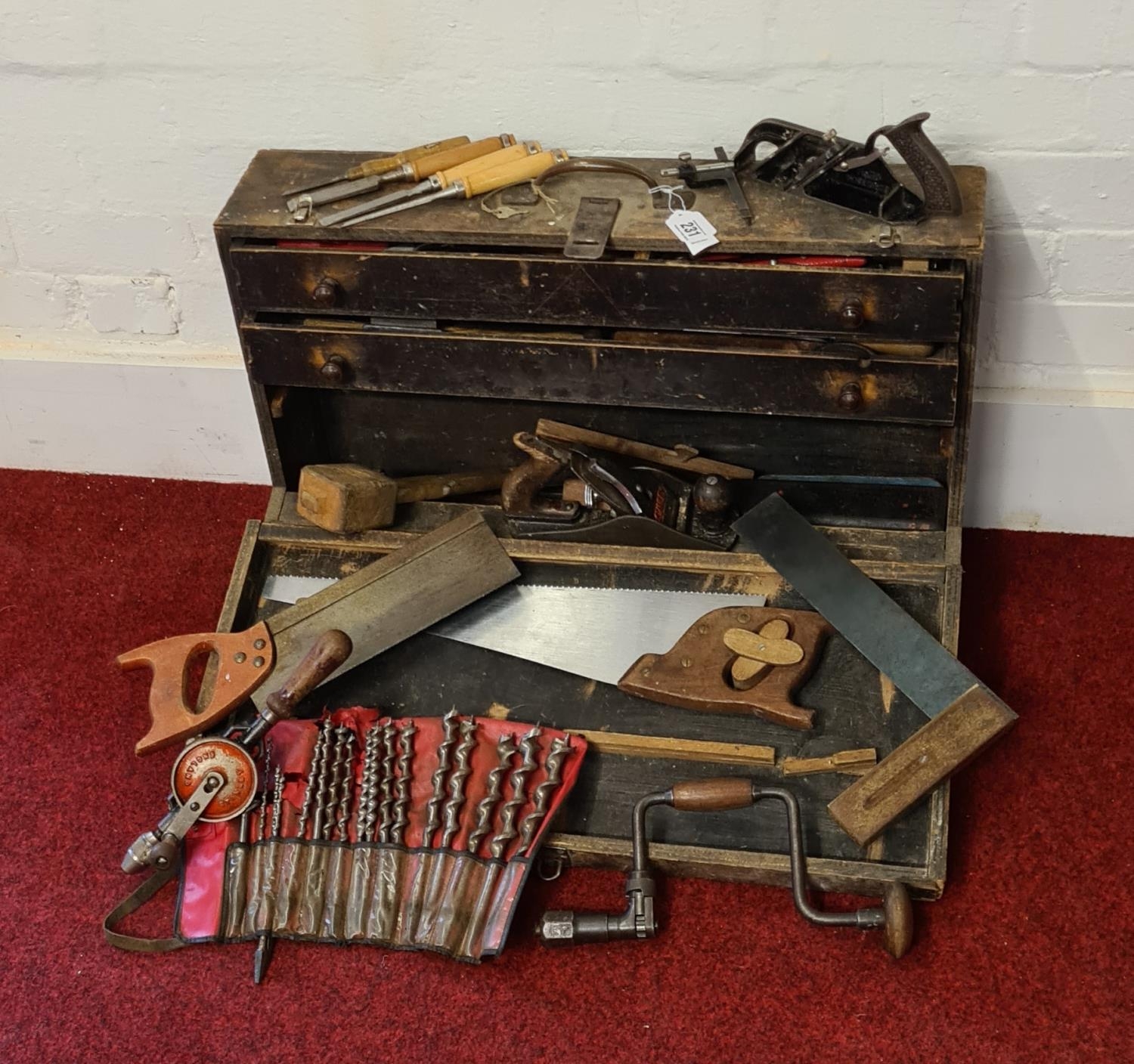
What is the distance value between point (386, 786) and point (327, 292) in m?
0.79

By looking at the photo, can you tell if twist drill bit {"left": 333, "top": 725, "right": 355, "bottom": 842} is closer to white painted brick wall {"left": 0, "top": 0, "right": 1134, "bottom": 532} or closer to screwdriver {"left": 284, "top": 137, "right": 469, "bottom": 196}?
screwdriver {"left": 284, "top": 137, "right": 469, "bottom": 196}

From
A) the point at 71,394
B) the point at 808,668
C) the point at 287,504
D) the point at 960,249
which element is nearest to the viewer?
the point at 960,249

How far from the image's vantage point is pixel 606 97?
89.7 inches

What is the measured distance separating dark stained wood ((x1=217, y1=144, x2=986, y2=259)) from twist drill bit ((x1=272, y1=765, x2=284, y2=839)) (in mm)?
870

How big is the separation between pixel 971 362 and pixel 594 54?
786mm

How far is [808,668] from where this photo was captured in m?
2.21

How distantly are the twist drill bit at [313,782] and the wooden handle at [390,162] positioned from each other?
908 mm

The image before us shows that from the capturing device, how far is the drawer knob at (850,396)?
7.07 feet

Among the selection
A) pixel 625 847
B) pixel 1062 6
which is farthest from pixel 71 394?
pixel 1062 6

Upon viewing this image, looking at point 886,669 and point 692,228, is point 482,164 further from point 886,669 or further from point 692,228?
point 886,669

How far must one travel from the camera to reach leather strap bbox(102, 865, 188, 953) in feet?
6.98

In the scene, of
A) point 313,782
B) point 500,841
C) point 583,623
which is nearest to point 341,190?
point 583,623

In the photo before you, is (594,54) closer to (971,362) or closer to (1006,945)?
(971,362)

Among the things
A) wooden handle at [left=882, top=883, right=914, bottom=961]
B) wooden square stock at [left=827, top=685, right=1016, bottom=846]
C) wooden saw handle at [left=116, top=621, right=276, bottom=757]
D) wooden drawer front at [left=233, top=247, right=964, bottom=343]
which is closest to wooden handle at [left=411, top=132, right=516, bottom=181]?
wooden drawer front at [left=233, top=247, right=964, bottom=343]
